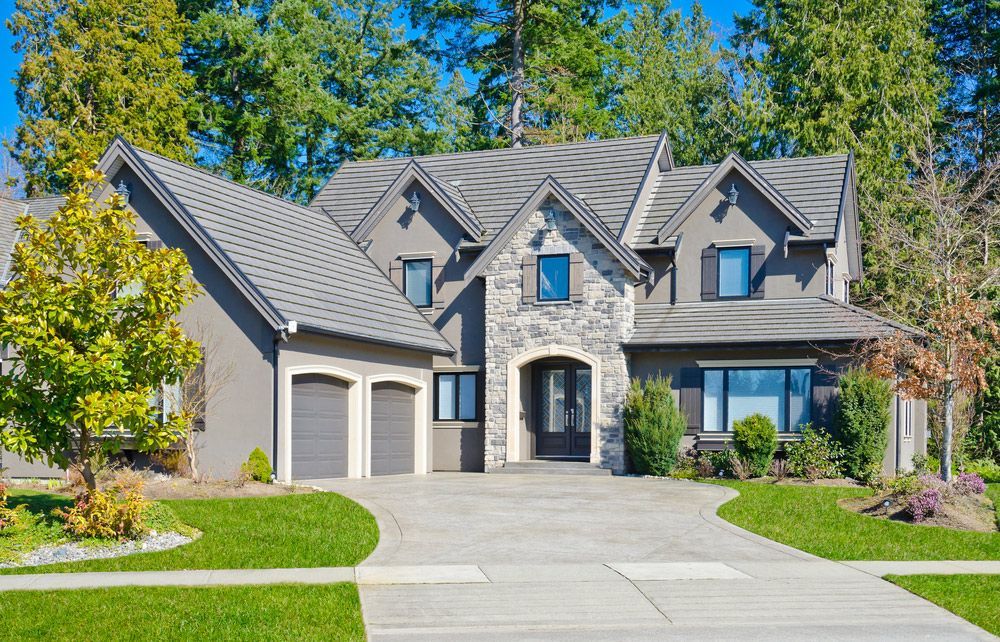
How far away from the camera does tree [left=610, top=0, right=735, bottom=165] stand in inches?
1772

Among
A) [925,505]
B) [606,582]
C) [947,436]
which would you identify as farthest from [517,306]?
[606,582]

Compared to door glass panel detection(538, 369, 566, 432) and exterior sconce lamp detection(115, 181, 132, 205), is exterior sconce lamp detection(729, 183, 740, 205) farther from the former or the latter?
exterior sconce lamp detection(115, 181, 132, 205)

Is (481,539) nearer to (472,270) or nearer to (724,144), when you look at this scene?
(472,270)

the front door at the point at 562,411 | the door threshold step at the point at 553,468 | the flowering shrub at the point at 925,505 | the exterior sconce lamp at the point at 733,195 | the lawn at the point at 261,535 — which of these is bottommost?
the door threshold step at the point at 553,468

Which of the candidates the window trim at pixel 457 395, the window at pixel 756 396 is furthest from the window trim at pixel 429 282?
the window at pixel 756 396

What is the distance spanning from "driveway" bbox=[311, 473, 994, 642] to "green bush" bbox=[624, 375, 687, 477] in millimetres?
7043

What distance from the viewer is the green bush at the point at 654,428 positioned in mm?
26469

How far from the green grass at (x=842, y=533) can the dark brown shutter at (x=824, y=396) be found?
5.53 m

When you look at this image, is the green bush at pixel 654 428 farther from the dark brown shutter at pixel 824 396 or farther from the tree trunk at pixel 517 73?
the tree trunk at pixel 517 73

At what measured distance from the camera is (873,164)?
3825 centimetres

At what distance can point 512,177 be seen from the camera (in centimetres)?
3228

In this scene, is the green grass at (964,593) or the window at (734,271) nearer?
the green grass at (964,593)

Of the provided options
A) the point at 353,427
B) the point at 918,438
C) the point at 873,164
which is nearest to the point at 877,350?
the point at 918,438

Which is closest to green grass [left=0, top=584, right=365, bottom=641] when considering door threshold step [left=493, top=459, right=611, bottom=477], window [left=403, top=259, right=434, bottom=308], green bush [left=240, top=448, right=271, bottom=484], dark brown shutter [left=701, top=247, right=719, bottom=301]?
green bush [left=240, top=448, right=271, bottom=484]
